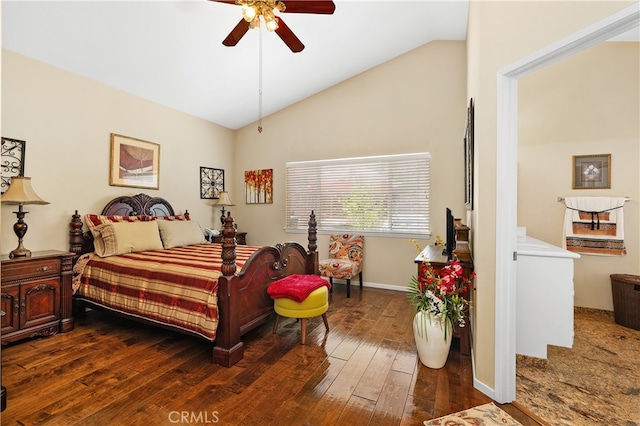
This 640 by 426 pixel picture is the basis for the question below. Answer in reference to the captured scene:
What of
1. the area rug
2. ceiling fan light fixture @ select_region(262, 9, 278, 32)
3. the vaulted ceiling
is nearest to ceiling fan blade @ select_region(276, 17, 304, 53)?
ceiling fan light fixture @ select_region(262, 9, 278, 32)

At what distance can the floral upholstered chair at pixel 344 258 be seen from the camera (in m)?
3.99

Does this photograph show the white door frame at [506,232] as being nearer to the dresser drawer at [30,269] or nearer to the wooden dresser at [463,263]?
the wooden dresser at [463,263]

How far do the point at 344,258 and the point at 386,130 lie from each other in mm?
2055

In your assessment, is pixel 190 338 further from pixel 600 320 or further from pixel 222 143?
pixel 600 320

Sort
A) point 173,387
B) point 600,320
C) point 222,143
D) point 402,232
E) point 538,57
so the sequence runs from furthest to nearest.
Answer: point 222,143 → point 402,232 → point 600,320 → point 173,387 → point 538,57

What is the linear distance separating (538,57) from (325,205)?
11.5 ft

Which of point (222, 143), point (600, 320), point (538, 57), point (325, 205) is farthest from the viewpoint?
point (222, 143)

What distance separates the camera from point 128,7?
2615 mm

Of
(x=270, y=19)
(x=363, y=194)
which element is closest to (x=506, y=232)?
(x=270, y=19)

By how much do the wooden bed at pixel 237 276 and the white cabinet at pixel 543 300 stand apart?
213 cm

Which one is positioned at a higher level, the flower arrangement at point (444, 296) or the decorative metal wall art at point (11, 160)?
the decorative metal wall art at point (11, 160)

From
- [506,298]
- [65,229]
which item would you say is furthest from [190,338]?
[506,298]

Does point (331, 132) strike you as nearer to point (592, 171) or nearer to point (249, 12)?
point (249, 12)

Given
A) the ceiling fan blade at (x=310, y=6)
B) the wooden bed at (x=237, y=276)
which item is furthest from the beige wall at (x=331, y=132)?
the ceiling fan blade at (x=310, y=6)
